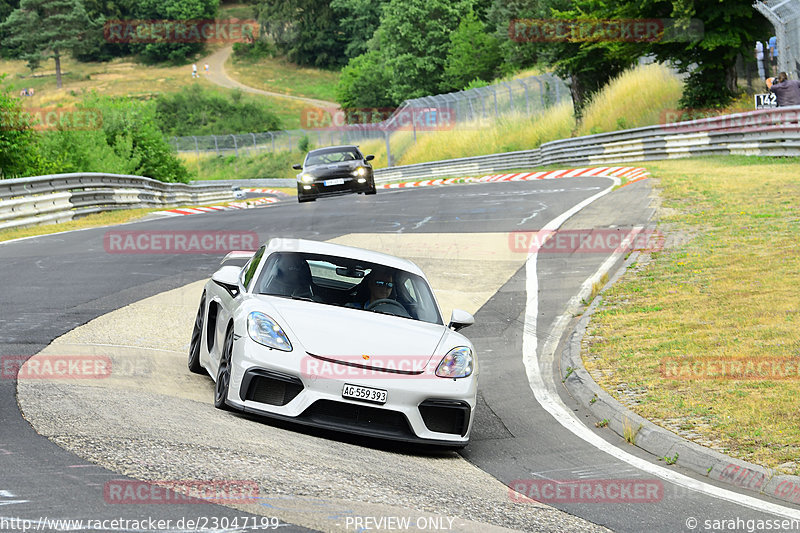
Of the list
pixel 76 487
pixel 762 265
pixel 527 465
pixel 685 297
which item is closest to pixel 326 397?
pixel 527 465

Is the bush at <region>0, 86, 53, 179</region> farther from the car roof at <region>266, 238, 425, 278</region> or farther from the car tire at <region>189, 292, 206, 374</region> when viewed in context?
the car roof at <region>266, 238, 425, 278</region>

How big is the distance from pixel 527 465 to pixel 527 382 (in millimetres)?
2832

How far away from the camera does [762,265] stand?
42.5 feet

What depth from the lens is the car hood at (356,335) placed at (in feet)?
22.8

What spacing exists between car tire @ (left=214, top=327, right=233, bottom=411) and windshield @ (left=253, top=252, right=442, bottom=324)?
0.63m

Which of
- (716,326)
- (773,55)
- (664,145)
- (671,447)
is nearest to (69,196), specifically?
(716,326)

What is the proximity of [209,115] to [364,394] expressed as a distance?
10677cm

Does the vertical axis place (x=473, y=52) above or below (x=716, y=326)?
above

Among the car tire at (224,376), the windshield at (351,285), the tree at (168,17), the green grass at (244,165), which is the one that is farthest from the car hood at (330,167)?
the tree at (168,17)

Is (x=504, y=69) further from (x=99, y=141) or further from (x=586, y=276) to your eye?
(x=586, y=276)

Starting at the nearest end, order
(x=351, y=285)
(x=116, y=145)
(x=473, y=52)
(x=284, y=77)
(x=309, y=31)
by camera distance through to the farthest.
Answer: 1. (x=351, y=285)
2. (x=116, y=145)
3. (x=473, y=52)
4. (x=284, y=77)
5. (x=309, y=31)

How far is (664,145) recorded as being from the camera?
34.7m

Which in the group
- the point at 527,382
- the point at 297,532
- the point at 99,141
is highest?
the point at 99,141

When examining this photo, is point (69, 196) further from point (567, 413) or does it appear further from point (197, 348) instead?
point (567, 413)
